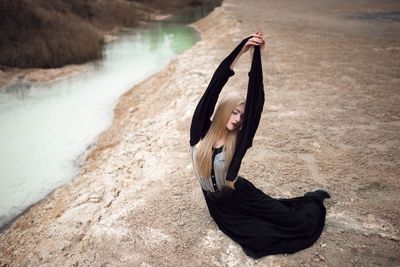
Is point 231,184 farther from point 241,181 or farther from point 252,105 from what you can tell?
point 252,105

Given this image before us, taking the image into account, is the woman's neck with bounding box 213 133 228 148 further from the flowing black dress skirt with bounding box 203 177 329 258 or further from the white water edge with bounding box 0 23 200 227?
the white water edge with bounding box 0 23 200 227

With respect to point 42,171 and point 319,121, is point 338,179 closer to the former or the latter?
point 319,121

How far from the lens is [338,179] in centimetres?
504

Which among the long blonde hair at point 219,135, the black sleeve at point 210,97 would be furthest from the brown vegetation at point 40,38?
the long blonde hair at point 219,135

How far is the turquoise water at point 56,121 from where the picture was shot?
7.34 m

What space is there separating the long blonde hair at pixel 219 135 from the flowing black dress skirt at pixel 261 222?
43 cm

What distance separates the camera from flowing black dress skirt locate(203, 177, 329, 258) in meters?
3.58

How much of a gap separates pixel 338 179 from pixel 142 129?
4.72 m

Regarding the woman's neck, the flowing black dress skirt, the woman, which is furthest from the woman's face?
the flowing black dress skirt

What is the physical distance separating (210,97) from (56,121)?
27.3 ft

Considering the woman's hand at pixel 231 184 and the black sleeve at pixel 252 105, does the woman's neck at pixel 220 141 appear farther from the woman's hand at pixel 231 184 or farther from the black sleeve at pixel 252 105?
the woman's hand at pixel 231 184

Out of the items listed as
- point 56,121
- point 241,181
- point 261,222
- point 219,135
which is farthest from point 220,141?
point 56,121

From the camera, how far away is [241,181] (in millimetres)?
3643

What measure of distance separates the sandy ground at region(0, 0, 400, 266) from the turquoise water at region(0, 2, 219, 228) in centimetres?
54
